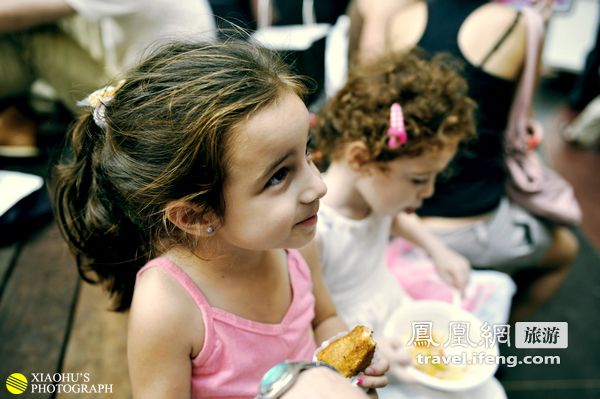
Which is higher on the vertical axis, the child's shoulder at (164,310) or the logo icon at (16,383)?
the child's shoulder at (164,310)

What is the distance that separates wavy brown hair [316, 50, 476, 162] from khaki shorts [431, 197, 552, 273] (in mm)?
550

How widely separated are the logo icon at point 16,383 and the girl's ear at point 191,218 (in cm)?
61

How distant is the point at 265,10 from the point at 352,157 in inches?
60.8

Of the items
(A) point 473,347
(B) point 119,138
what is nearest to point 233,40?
(B) point 119,138

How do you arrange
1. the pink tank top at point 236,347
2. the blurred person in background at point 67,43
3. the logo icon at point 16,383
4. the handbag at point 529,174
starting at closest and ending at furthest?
the pink tank top at point 236,347
the logo icon at point 16,383
the blurred person in background at point 67,43
the handbag at point 529,174

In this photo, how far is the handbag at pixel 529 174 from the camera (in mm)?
1665

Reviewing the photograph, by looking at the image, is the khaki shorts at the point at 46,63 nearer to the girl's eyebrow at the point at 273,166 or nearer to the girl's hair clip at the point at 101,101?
the girl's hair clip at the point at 101,101

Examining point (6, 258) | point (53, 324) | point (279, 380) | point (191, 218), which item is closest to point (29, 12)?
point (6, 258)

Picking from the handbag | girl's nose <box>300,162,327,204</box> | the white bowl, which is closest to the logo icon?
girl's nose <box>300,162,327,204</box>

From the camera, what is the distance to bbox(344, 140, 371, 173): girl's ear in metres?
1.17

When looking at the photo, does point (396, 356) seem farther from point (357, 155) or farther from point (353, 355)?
point (357, 155)

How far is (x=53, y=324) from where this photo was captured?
3.60ft

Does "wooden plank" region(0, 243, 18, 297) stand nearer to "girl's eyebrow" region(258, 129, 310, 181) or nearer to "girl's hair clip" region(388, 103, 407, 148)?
"girl's eyebrow" region(258, 129, 310, 181)

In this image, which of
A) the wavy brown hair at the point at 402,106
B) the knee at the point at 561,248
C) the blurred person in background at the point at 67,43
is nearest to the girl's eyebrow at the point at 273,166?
the wavy brown hair at the point at 402,106
